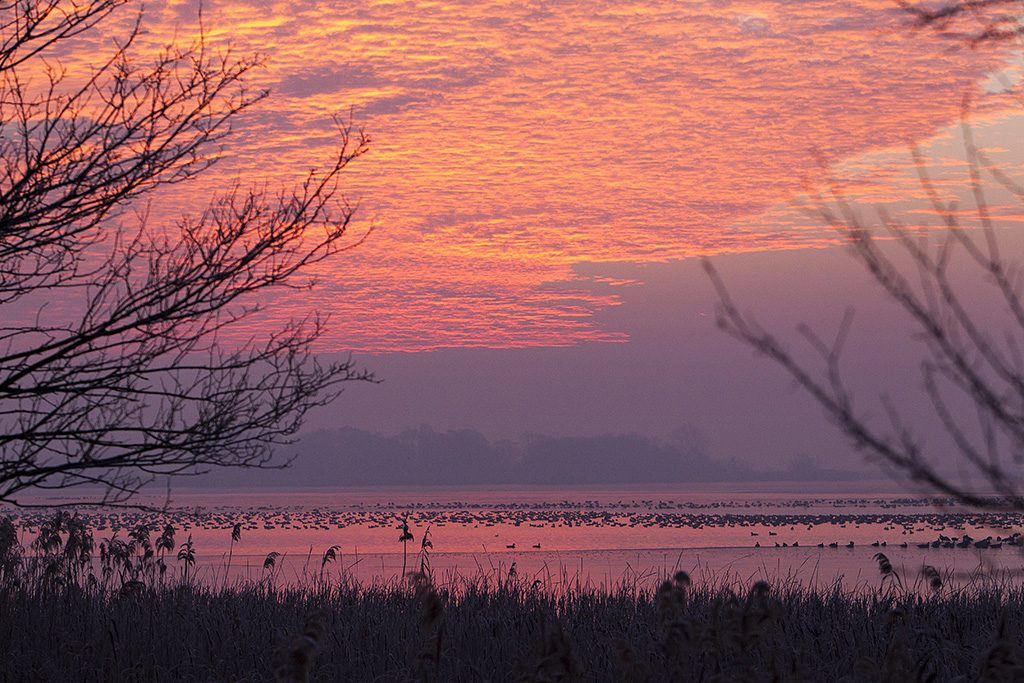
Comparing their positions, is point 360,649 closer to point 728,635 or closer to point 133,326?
point 133,326

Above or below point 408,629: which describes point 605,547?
below

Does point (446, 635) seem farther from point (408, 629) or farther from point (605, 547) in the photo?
point (605, 547)

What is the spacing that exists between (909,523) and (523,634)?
4353 centimetres

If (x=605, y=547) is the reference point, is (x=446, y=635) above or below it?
above

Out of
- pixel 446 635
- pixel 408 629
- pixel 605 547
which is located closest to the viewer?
pixel 446 635

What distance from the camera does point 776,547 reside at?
3294 cm

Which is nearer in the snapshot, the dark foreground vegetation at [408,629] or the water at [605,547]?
the dark foreground vegetation at [408,629]

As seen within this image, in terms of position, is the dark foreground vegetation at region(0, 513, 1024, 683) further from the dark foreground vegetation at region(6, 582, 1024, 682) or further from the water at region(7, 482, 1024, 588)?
the water at region(7, 482, 1024, 588)

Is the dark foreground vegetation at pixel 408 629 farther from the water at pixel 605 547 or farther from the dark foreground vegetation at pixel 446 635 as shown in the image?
the water at pixel 605 547

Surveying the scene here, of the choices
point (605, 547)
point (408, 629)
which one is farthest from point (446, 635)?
point (605, 547)

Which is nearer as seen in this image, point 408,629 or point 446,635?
point 446,635

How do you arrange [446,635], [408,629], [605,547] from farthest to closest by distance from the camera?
[605,547] → [408,629] → [446,635]

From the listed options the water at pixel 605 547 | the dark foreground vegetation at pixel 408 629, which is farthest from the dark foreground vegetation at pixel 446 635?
the water at pixel 605 547

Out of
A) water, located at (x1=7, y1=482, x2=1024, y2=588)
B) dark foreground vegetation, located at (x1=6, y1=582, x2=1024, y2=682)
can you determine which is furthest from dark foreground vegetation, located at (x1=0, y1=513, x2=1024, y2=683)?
water, located at (x1=7, y1=482, x2=1024, y2=588)
